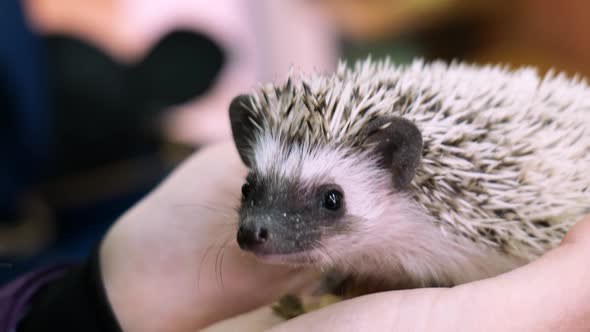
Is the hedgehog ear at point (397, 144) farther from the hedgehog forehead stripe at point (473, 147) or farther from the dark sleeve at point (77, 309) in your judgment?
the dark sleeve at point (77, 309)

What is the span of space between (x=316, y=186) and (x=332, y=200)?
4 centimetres

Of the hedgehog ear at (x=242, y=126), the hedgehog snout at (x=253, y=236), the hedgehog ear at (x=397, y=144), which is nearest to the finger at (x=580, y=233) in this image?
the hedgehog ear at (x=397, y=144)

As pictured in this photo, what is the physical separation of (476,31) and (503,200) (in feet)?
10.1

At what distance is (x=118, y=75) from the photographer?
7.58ft

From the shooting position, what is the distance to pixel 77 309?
1343mm

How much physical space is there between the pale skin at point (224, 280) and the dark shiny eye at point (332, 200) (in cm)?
18

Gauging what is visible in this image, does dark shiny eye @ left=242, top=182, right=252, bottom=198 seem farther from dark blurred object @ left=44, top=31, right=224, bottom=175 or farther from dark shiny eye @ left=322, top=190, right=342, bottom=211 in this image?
dark blurred object @ left=44, top=31, right=224, bottom=175

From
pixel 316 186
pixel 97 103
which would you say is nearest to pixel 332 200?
pixel 316 186

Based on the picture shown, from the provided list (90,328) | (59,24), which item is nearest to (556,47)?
(59,24)

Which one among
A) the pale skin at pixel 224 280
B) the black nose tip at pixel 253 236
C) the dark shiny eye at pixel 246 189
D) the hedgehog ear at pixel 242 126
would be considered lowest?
the pale skin at pixel 224 280

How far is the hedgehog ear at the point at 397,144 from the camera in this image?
107 cm

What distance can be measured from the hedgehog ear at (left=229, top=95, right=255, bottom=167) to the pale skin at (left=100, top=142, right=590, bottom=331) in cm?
20

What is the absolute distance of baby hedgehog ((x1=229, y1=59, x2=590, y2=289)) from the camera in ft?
3.69

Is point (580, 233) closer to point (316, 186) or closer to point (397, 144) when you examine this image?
point (397, 144)
